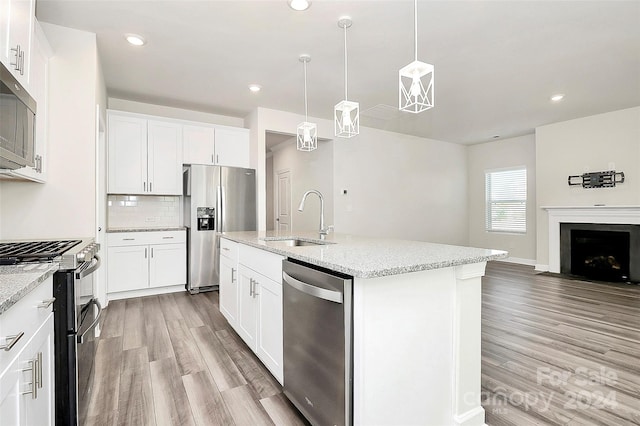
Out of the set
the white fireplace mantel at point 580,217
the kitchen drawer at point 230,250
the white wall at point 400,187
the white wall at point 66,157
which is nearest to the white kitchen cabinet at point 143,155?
the white wall at point 66,157

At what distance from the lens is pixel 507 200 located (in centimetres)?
704

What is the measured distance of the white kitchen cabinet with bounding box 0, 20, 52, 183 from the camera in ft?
7.52

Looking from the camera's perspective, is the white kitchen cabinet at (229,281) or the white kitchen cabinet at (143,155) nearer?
the white kitchen cabinet at (229,281)

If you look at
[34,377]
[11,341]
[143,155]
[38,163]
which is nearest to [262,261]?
[34,377]

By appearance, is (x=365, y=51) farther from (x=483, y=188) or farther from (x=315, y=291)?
(x=483, y=188)

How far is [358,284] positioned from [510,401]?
4.50 feet

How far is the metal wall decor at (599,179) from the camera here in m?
5.14

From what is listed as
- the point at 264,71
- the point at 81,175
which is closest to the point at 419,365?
the point at 81,175

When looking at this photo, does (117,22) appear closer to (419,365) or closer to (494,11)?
(494,11)

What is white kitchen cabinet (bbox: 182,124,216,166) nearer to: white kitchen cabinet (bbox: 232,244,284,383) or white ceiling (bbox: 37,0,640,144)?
white ceiling (bbox: 37,0,640,144)

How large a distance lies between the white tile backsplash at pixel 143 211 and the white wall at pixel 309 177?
7.92 feet

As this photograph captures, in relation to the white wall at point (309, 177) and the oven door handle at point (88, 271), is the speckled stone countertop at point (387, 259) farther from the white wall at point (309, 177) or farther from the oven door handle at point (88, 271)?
the white wall at point (309, 177)

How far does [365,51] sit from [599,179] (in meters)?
4.73

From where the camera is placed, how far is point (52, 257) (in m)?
1.49
